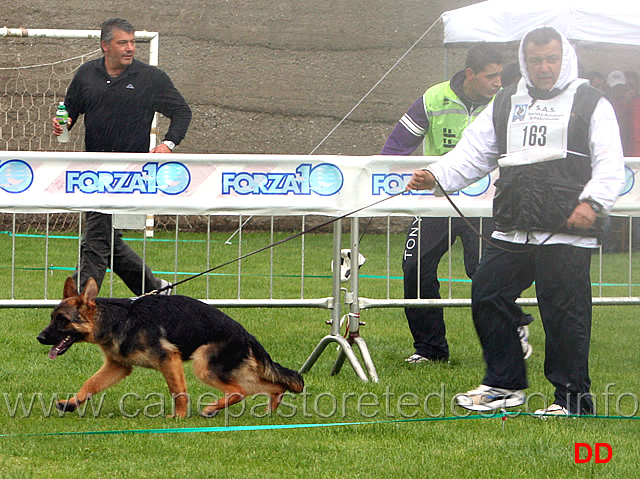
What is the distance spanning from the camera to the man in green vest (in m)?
6.76

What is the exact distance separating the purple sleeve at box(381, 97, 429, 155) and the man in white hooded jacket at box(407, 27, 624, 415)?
1.60 meters

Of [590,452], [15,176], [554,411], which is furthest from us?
[15,176]

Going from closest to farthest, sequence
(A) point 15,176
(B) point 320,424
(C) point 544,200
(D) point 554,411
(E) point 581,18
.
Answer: (B) point 320,424
(C) point 544,200
(D) point 554,411
(A) point 15,176
(E) point 581,18

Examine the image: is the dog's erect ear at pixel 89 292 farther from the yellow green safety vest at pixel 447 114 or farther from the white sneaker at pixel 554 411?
the yellow green safety vest at pixel 447 114

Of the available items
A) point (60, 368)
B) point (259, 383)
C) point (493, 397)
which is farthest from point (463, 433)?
point (60, 368)

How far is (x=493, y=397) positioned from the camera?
17.1ft

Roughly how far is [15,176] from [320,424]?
2350 mm

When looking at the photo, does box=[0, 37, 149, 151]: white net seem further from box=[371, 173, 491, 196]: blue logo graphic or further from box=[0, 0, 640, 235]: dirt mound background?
box=[371, 173, 491, 196]: blue logo graphic

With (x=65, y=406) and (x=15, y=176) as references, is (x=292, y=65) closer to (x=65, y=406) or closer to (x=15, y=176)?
(x=15, y=176)

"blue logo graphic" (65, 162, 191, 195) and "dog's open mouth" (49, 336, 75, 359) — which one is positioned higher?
"blue logo graphic" (65, 162, 191, 195)

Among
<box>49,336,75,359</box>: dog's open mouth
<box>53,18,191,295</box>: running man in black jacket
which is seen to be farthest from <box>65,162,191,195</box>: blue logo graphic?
<box>49,336,75,359</box>: dog's open mouth

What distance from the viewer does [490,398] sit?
520 cm

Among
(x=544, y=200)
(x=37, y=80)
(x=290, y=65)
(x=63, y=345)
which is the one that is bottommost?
(x=63, y=345)

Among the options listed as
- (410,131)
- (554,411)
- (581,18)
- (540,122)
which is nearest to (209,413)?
(554,411)
